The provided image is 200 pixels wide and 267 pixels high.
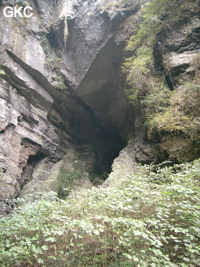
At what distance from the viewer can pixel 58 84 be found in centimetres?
1176

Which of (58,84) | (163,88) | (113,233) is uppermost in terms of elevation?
(58,84)

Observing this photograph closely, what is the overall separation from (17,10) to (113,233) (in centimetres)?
1280

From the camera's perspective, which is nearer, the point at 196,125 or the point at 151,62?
the point at 196,125

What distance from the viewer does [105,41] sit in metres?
10.5

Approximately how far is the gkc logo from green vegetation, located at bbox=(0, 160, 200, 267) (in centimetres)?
1116

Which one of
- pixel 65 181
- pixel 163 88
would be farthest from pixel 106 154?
pixel 163 88

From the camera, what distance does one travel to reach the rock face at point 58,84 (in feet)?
31.3

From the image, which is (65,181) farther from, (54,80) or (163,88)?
(163,88)

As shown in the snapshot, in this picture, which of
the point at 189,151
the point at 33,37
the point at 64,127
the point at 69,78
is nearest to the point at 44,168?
the point at 64,127

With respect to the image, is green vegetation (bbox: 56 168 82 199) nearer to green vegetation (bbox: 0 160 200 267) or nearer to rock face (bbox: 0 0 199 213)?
rock face (bbox: 0 0 199 213)

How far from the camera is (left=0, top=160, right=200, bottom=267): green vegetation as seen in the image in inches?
109

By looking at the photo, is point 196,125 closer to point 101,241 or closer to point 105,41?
point 101,241

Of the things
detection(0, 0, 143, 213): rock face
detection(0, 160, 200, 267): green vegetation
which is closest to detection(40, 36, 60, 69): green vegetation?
detection(0, 0, 143, 213): rock face

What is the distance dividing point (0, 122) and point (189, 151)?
7832 millimetres
